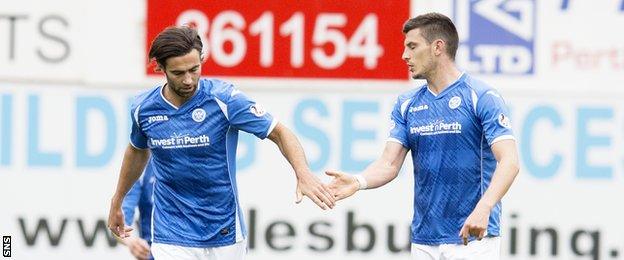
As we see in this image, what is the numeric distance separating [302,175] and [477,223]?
0.91 meters

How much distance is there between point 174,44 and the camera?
24.2 feet

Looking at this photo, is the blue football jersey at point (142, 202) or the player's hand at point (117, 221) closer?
the player's hand at point (117, 221)


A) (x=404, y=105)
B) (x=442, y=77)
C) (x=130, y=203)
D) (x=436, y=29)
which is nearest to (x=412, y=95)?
(x=404, y=105)

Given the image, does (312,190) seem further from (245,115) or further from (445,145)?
(445,145)

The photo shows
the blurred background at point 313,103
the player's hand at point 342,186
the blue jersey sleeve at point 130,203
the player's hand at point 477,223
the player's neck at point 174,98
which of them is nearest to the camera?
the player's hand at point 477,223

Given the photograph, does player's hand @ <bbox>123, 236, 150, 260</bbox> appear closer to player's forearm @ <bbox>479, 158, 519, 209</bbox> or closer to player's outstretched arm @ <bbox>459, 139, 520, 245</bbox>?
player's outstretched arm @ <bbox>459, 139, 520, 245</bbox>

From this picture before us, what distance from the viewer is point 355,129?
11242mm

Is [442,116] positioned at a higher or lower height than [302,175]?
higher

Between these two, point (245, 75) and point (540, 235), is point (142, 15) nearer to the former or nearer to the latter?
point (245, 75)

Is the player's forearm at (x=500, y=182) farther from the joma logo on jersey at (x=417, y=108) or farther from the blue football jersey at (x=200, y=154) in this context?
the blue football jersey at (x=200, y=154)

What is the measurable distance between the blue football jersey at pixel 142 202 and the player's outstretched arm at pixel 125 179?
4.26ft

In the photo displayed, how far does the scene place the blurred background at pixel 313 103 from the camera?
11.0 m

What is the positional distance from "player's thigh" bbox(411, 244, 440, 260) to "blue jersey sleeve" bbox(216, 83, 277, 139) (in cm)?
95

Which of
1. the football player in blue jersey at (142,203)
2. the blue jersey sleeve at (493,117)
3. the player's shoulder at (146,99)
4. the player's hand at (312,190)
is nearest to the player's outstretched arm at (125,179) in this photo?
the player's shoulder at (146,99)
